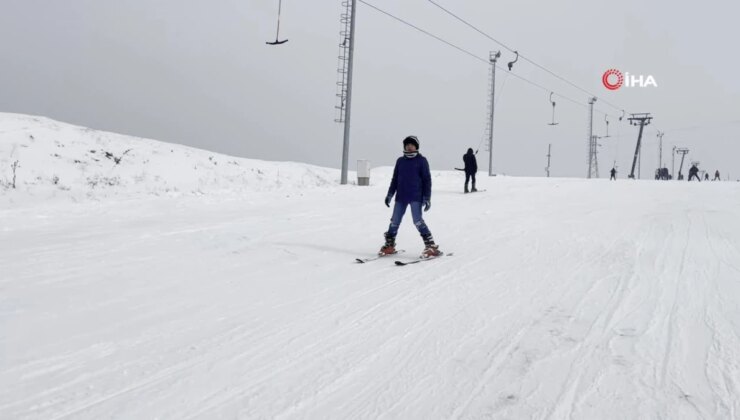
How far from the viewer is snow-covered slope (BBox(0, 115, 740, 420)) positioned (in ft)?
10.6

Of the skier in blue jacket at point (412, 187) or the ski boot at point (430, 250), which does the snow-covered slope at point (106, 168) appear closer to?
the skier in blue jacket at point (412, 187)

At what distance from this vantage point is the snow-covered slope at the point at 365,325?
3236 mm

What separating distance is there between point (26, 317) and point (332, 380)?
336cm

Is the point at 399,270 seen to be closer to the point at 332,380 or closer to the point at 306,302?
the point at 306,302

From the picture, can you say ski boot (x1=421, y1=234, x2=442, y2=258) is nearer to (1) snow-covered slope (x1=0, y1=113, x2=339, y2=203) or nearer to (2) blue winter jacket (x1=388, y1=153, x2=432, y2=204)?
(2) blue winter jacket (x1=388, y1=153, x2=432, y2=204)

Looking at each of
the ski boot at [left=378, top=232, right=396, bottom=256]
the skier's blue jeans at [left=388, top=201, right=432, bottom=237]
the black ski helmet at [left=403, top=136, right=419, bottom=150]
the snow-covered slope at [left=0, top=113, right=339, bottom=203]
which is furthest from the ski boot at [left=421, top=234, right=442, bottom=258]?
the snow-covered slope at [left=0, top=113, right=339, bottom=203]

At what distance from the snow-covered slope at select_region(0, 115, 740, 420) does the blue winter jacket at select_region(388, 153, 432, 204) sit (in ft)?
3.29

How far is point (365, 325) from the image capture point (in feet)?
15.2

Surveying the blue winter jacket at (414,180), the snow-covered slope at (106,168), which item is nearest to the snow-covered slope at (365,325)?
the blue winter jacket at (414,180)

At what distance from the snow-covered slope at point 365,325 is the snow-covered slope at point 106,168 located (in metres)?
5.20

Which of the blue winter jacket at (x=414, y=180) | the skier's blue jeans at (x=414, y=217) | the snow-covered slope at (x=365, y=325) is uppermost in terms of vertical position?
the blue winter jacket at (x=414, y=180)

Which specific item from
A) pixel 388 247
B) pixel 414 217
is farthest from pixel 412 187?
pixel 388 247

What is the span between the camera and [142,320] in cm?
489

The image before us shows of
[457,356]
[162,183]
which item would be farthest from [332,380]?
[162,183]
